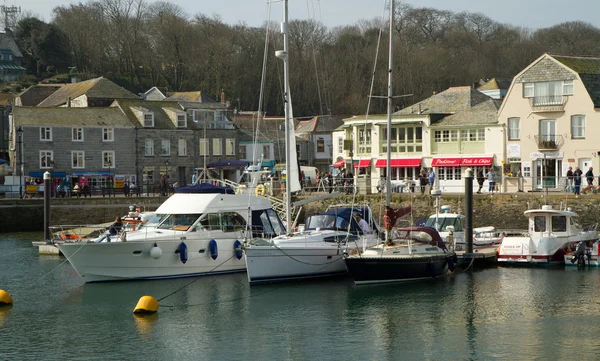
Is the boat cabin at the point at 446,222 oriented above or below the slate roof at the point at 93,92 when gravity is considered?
below

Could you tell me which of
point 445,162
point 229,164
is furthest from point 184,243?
point 445,162

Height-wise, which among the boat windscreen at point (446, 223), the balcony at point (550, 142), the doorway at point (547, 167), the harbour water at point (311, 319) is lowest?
the harbour water at point (311, 319)

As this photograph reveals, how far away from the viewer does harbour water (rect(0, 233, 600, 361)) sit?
2227 centimetres

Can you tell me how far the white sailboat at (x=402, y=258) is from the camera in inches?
1183

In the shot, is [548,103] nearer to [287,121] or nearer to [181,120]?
[287,121]

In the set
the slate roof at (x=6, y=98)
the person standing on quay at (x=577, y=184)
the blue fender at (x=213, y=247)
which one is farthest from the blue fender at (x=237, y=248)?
the slate roof at (x=6, y=98)

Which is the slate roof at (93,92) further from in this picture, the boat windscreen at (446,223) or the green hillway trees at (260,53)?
the boat windscreen at (446,223)

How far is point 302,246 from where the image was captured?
101 ft

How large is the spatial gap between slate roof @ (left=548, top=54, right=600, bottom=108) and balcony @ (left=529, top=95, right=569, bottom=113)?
5.01 feet

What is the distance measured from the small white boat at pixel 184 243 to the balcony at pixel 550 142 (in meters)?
25.4

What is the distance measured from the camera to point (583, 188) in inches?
1822

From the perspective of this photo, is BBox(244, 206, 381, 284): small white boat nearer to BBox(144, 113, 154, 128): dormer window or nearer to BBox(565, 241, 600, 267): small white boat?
BBox(565, 241, 600, 267): small white boat

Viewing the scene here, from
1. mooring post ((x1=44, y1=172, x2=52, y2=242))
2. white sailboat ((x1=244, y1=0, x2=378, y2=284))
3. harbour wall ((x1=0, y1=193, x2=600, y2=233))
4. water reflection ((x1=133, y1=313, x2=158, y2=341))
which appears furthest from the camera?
harbour wall ((x1=0, y1=193, x2=600, y2=233))

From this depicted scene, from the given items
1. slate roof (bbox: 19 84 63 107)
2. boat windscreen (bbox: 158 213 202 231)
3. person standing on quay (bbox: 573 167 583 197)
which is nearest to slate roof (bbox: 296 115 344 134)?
slate roof (bbox: 19 84 63 107)
